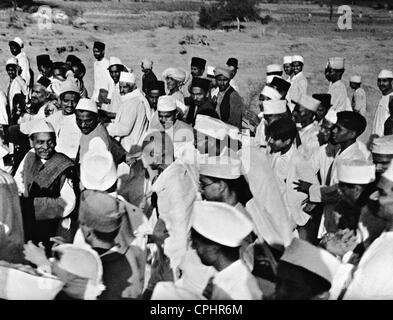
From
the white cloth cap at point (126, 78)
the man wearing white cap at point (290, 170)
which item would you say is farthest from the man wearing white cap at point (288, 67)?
the man wearing white cap at point (290, 170)

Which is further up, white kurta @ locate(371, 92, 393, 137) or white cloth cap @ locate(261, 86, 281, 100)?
white cloth cap @ locate(261, 86, 281, 100)

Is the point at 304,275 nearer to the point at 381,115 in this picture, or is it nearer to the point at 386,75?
the point at 381,115

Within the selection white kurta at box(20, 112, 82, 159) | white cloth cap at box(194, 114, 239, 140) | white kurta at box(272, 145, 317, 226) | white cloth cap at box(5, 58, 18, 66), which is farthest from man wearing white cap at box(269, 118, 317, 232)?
white cloth cap at box(5, 58, 18, 66)

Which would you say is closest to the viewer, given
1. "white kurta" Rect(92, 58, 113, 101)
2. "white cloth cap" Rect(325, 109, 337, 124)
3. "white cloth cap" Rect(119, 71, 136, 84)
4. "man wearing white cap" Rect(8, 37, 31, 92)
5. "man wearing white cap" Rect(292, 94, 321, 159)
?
"white cloth cap" Rect(325, 109, 337, 124)

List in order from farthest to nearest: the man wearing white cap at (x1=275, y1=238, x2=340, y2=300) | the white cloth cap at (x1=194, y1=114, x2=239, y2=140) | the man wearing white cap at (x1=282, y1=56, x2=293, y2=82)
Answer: the man wearing white cap at (x1=282, y1=56, x2=293, y2=82) → the white cloth cap at (x1=194, y1=114, x2=239, y2=140) → the man wearing white cap at (x1=275, y1=238, x2=340, y2=300)

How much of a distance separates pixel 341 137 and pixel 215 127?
37.6 inches

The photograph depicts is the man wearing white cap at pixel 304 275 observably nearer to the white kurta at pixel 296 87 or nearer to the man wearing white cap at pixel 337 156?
the man wearing white cap at pixel 337 156

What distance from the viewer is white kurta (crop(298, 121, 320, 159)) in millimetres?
5383

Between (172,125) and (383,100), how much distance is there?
2.91 meters

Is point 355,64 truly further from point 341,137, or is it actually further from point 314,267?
point 314,267

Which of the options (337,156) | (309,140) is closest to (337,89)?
(309,140)

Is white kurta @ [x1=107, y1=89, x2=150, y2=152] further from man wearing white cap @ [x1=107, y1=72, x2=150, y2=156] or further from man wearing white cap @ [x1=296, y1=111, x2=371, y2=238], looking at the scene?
man wearing white cap @ [x1=296, y1=111, x2=371, y2=238]

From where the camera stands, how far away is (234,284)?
3.06 m
